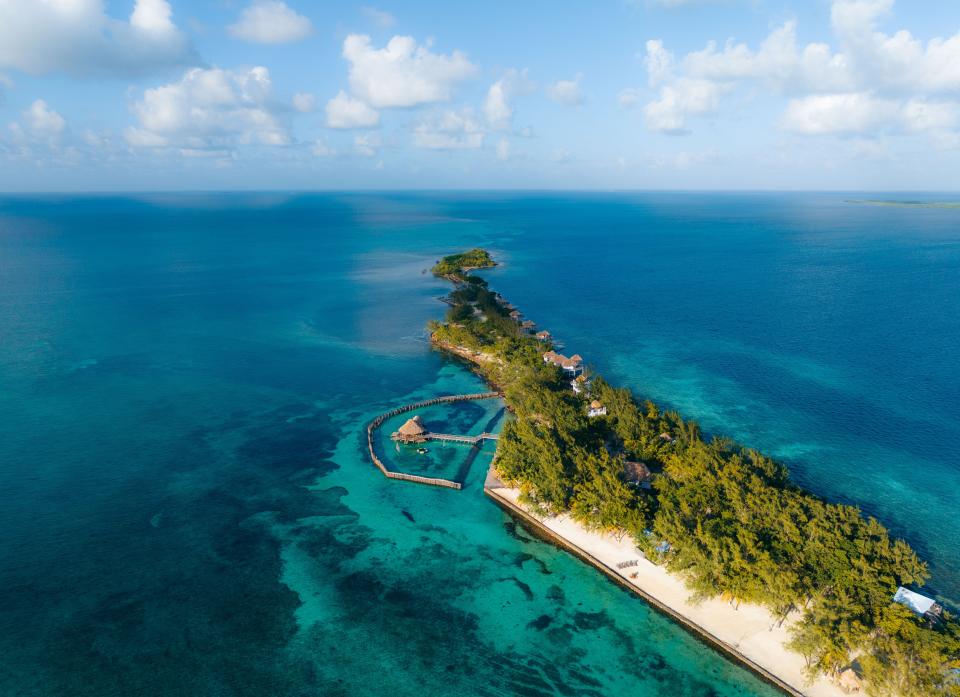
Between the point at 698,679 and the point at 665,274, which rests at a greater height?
the point at 665,274

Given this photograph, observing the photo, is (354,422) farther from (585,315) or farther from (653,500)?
(585,315)

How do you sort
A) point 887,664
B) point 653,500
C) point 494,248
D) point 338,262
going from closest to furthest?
point 887,664
point 653,500
point 338,262
point 494,248

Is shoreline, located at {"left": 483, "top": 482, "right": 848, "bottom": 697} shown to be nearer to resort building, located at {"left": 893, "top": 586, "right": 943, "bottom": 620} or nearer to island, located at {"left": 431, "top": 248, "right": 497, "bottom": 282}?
resort building, located at {"left": 893, "top": 586, "right": 943, "bottom": 620}

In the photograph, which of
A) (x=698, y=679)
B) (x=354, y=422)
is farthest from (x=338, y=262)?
(x=698, y=679)

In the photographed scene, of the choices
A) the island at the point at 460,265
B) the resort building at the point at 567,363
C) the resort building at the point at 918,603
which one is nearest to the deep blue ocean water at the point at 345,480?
the resort building at the point at 567,363

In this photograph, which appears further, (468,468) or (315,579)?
(468,468)

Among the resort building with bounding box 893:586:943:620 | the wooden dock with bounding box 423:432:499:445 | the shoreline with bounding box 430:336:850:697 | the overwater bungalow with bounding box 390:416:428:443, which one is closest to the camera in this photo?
the shoreline with bounding box 430:336:850:697

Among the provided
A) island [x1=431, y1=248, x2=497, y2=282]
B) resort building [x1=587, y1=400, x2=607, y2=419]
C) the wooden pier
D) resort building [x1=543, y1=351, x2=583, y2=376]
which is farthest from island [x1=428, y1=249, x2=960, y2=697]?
island [x1=431, y1=248, x2=497, y2=282]
